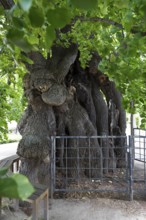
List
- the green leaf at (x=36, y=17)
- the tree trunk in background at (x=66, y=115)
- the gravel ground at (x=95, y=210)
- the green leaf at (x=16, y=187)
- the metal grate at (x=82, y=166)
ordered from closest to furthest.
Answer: the green leaf at (x=16, y=187) → the green leaf at (x=36, y=17) → the gravel ground at (x=95, y=210) → the tree trunk in background at (x=66, y=115) → the metal grate at (x=82, y=166)

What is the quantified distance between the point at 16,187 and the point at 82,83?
7924 mm

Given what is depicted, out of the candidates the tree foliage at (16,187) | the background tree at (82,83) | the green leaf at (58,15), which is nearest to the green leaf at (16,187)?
the tree foliage at (16,187)

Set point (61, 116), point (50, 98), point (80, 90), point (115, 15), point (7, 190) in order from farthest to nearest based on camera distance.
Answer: point (80, 90), point (61, 116), point (50, 98), point (115, 15), point (7, 190)

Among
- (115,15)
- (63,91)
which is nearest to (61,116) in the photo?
(63,91)

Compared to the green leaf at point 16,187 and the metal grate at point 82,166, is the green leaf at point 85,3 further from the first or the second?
the metal grate at point 82,166

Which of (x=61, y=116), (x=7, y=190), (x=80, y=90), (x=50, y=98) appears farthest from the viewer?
(x=80, y=90)

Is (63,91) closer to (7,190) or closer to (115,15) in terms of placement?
(115,15)

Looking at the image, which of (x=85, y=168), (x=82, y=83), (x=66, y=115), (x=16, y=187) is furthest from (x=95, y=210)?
(x=16, y=187)

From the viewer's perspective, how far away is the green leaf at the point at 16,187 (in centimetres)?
56

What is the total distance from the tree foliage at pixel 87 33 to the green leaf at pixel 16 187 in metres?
0.35

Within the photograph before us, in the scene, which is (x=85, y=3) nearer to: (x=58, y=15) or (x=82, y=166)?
(x=58, y=15)

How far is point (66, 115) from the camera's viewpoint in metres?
7.35

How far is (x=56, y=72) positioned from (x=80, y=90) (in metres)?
2.01

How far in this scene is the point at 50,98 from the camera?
6098mm
